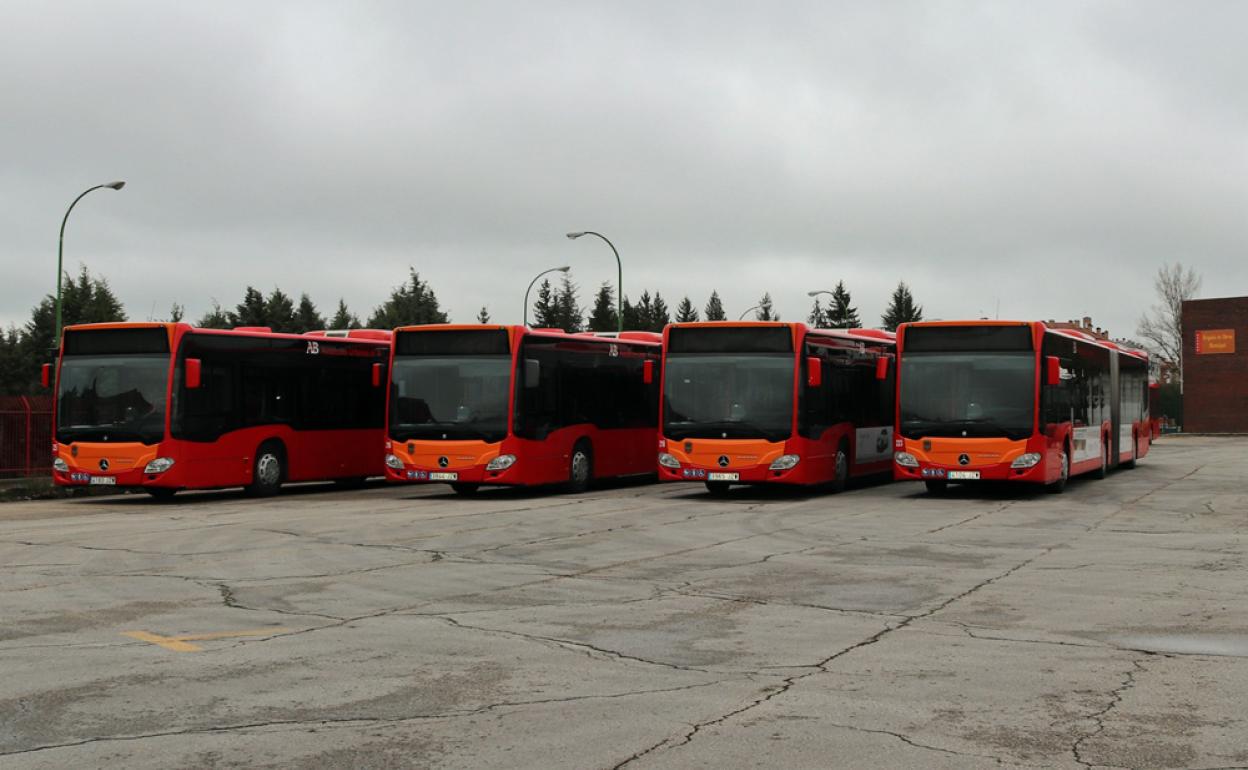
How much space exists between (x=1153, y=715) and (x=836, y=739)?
1767mm

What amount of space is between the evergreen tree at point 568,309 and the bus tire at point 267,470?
101 metres

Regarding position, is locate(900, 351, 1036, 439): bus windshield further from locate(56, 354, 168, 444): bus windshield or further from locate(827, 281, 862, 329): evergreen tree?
locate(827, 281, 862, 329): evergreen tree

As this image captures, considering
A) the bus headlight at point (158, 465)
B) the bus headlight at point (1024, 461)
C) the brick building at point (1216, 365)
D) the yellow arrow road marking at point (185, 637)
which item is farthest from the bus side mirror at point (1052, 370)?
the brick building at point (1216, 365)

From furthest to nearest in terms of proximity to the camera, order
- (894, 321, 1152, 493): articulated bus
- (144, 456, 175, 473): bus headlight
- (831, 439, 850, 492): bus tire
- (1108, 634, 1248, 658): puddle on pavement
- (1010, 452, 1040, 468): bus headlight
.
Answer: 1. (831, 439, 850, 492): bus tire
2. (144, 456, 175, 473): bus headlight
3. (894, 321, 1152, 493): articulated bus
4. (1010, 452, 1040, 468): bus headlight
5. (1108, 634, 1248, 658): puddle on pavement

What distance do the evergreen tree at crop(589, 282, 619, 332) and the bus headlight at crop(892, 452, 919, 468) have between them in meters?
98.7

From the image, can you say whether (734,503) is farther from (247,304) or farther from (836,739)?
(247,304)

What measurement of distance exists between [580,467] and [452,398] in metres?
3.13

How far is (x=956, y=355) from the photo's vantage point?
24.7 metres

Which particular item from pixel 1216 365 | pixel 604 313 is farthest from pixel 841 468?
pixel 604 313

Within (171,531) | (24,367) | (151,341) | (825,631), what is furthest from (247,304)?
(825,631)

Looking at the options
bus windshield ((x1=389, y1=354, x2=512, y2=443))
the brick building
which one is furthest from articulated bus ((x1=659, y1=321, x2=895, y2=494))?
the brick building

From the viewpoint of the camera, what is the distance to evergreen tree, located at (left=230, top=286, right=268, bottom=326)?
10294cm

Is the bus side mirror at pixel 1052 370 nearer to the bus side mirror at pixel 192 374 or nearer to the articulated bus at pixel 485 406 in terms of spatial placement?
the articulated bus at pixel 485 406

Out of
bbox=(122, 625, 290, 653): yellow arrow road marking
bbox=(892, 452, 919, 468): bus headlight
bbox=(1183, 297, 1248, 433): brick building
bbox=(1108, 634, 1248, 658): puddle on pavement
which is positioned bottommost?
bbox=(122, 625, 290, 653): yellow arrow road marking
